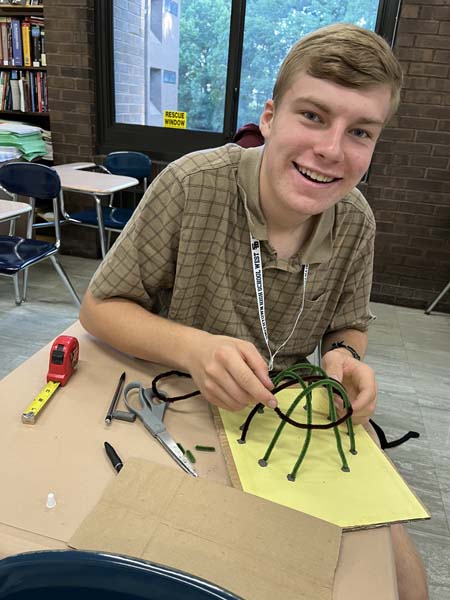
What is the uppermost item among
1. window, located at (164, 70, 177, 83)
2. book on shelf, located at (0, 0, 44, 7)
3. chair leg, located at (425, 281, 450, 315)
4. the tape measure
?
book on shelf, located at (0, 0, 44, 7)

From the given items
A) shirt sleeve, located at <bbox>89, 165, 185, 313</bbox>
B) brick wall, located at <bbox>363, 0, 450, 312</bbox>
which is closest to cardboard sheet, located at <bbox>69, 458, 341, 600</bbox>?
shirt sleeve, located at <bbox>89, 165, 185, 313</bbox>

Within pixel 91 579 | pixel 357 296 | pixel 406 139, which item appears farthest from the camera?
pixel 406 139

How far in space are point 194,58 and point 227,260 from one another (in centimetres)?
314

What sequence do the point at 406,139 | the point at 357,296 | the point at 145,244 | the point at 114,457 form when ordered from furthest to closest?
1. the point at 406,139
2. the point at 357,296
3. the point at 145,244
4. the point at 114,457

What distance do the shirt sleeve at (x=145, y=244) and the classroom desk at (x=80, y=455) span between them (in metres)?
0.13

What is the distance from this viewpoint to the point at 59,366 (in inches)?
31.3

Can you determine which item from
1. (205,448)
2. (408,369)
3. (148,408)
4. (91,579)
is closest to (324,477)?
(205,448)

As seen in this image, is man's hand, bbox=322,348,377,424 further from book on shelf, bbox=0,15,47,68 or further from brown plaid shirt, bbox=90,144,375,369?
book on shelf, bbox=0,15,47,68

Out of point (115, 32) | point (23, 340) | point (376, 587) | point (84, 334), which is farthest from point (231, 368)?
point (115, 32)

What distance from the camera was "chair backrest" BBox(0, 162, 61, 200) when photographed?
274 centimetres

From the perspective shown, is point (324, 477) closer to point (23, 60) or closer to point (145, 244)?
point (145, 244)

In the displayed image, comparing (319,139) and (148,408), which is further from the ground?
(319,139)

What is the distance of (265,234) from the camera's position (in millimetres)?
933

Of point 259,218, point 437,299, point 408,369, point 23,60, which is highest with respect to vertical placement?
point 23,60
